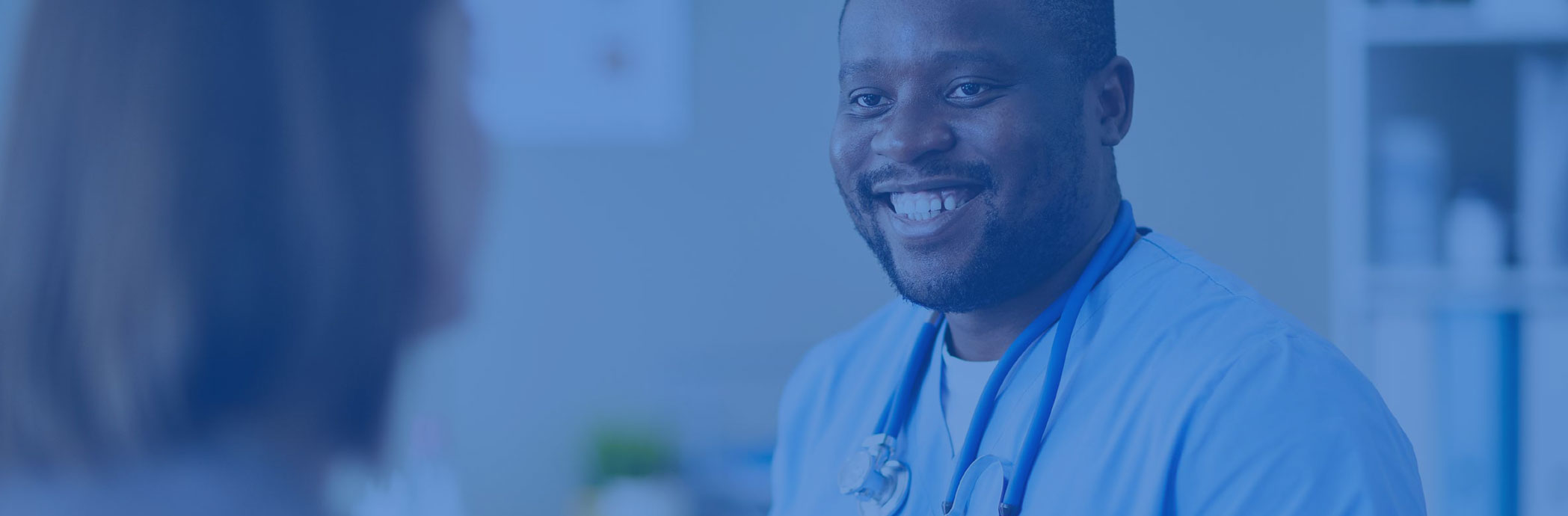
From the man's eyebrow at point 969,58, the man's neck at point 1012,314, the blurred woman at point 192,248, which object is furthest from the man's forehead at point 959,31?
the blurred woman at point 192,248

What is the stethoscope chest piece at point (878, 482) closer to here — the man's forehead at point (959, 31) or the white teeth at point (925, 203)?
the white teeth at point (925, 203)

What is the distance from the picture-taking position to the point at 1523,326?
1576 mm

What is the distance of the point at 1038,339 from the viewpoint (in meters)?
1.04

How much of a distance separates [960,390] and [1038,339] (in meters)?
Result: 0.11

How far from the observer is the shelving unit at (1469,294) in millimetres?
1560

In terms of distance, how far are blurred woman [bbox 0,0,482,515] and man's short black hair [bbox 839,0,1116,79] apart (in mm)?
686

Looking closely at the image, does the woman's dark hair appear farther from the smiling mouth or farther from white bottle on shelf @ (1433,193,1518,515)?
white bottle on shelf @ (1433,193,1518,515)

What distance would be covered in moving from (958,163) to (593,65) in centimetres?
124

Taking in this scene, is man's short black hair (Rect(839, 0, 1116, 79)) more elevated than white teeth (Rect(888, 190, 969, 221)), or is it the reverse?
man's short black hair (Rect(839, 0, 1116, 79))

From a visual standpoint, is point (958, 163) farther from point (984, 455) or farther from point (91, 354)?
point (91, 354)

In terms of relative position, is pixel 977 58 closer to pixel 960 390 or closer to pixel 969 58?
pixel 969 58

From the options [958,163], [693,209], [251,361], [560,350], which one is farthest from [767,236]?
[251,361]

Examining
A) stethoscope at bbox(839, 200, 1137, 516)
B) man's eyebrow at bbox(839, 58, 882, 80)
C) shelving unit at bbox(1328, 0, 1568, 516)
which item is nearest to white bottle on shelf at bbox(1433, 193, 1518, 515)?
shelving unit at bbox(1328, 0, 1568, 516)

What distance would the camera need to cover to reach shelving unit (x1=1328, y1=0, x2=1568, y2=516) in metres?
1.56
